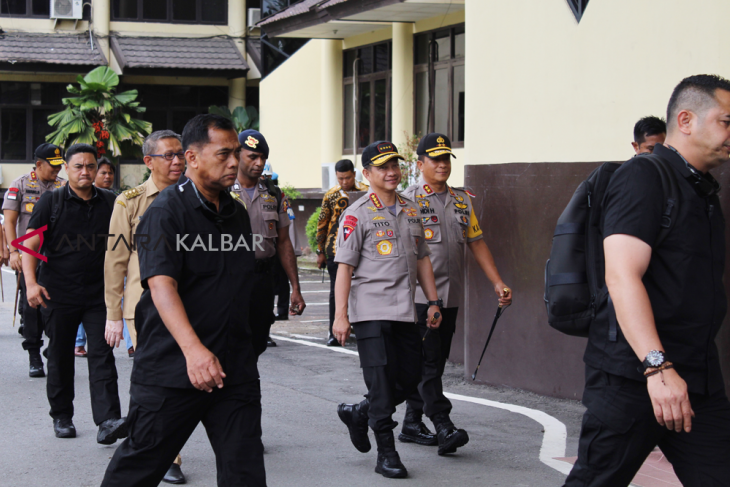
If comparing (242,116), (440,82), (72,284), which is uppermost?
(242,116)

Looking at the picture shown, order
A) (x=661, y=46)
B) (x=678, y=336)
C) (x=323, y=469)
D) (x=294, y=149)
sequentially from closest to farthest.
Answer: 1. (x=678, y=336)
2. (x=323, y=469)
3. (x=661, y=46)
4. (x=294, y=149)

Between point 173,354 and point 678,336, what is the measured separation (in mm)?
2065

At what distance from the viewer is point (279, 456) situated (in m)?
5.84

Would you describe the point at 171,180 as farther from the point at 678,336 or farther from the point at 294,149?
the point at 294,149

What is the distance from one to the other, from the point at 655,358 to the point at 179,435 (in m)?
2.00

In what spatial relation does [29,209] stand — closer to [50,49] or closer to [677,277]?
[677,277]

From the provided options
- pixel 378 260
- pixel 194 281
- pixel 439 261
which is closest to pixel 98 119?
pixel 439 261

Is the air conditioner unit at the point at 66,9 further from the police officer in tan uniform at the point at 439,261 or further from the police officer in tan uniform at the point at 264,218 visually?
the police officer in tan uniform at the point at 439,261

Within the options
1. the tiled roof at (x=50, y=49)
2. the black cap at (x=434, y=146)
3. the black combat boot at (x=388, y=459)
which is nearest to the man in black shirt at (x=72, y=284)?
the black combat boot at (x=388, y=459)

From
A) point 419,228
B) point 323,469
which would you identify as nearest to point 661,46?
point 419,228

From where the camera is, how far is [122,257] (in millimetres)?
5504

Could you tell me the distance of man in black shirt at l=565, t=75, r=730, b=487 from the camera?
326cm

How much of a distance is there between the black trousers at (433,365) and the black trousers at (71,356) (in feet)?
6.84

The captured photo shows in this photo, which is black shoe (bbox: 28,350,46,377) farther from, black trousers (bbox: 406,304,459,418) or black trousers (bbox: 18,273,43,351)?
black trousers (bbox: 406,304,459,418)
